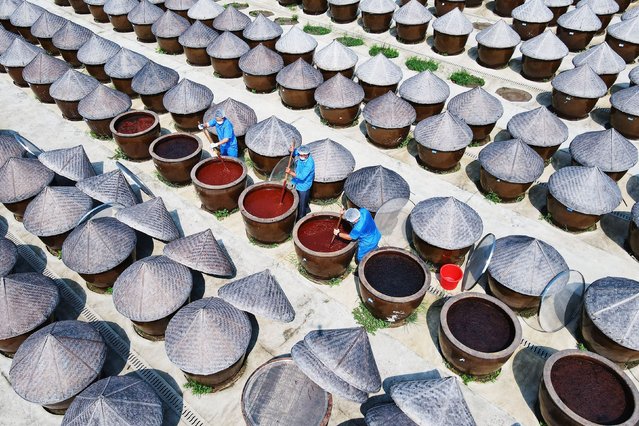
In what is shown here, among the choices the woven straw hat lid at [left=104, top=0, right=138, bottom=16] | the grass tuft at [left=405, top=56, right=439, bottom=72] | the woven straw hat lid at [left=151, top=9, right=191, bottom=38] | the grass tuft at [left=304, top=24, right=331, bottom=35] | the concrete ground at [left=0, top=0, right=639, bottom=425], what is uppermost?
the woven straw hat lid at [left=104, top=0, right=138, bottom=16]

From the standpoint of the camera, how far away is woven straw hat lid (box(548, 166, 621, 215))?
10.5m

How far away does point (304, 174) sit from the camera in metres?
10.6

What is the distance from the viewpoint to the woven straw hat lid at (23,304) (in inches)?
320

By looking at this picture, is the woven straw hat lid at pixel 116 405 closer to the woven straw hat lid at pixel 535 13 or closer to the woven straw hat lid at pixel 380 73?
the woven straw hat lid at pixel 380 73

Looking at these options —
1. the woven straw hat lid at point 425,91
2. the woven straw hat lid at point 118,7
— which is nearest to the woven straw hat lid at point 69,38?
the woven straw hat lid at point 118,7

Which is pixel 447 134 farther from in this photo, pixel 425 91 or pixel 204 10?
pixel 204 10

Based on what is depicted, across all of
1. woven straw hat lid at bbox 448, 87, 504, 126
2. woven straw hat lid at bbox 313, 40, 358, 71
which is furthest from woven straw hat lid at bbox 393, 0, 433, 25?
woven straw hat lid at bbox 448, 87, 504, 126

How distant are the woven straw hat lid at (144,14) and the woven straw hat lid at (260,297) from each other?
16752mm

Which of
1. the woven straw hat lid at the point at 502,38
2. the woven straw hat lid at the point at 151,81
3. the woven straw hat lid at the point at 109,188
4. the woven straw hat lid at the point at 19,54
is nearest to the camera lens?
the woven straw hat lid at the point at 109,188

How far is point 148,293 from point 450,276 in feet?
21.4

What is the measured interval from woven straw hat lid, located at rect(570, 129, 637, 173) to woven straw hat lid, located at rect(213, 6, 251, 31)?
47.8 feet

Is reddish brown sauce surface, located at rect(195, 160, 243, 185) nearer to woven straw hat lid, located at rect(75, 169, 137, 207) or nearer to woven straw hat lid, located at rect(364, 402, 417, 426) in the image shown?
woven straw hat lid, located at rect(75, 169, 137, 207)

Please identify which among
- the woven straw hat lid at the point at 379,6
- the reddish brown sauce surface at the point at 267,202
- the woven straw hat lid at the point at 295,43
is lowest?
the reddish brown sauce surface at the point at 267,202

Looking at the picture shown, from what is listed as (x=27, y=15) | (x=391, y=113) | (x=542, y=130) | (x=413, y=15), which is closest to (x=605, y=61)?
(x=542, y=130)
